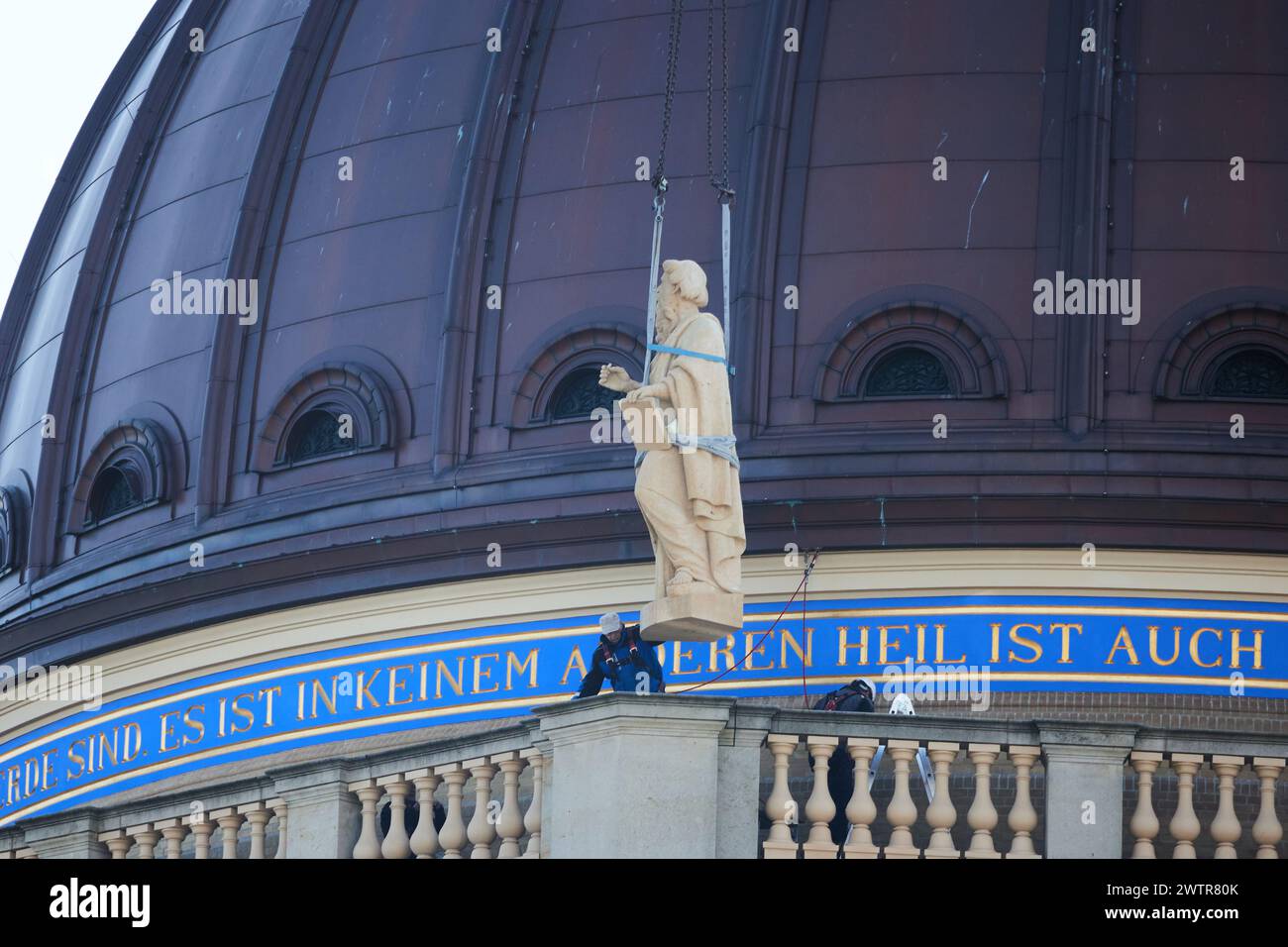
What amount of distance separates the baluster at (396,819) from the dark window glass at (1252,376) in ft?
32.2

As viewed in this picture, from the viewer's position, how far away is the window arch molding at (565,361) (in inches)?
1319

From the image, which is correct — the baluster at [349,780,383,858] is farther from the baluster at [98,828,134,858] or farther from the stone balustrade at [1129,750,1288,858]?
the stone balustrade at [1129,750,1288,858]

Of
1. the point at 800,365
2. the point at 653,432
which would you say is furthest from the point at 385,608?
the point at 653,432

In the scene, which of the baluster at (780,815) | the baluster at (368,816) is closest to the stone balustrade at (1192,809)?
the baluster at (780,815)

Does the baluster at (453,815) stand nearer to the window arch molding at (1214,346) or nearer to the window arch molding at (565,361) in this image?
the window arch molding at (565,361)

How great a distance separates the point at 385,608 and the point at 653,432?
969 centimetres

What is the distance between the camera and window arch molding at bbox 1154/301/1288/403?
32219 millimetres

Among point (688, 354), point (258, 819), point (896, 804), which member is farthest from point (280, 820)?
point (896, 804)

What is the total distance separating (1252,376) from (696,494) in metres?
9.57

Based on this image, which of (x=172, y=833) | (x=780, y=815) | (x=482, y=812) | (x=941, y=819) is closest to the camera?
(x=780, y=815)

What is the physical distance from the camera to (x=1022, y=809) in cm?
2392

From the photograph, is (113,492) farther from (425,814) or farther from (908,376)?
(425,814)

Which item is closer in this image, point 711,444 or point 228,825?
point 711,444
